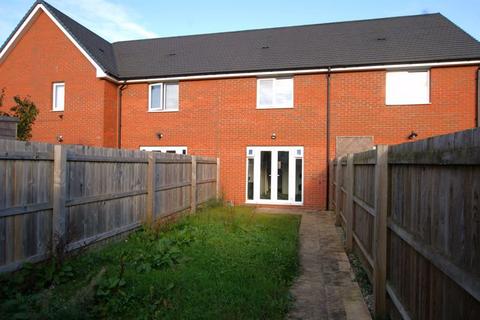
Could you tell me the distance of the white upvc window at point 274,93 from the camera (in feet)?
49.2

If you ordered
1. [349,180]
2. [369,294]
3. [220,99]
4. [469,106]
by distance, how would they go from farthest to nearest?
[220,99]
[469,106]
[349,180]
[369,294]

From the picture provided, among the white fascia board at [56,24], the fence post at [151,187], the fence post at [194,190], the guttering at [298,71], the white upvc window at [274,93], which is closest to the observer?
the fence post at [151,187]

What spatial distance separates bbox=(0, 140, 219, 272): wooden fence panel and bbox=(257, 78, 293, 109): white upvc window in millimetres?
6883

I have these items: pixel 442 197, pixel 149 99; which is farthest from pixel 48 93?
pixel 442 197

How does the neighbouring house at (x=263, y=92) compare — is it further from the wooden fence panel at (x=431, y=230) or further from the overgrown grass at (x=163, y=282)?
the wooden fence panel at (x=431, y=230)

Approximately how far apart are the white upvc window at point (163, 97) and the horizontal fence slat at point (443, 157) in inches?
545

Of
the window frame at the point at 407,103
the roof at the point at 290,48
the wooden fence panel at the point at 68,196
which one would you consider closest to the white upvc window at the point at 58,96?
the roof at the point at 290,48

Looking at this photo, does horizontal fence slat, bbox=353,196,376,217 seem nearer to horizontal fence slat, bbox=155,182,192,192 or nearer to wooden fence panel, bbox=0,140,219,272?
wooden fence panel, bbox=0,140,219,272

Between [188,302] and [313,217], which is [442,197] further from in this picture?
[313,217]

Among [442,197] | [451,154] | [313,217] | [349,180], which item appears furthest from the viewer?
[313,217]

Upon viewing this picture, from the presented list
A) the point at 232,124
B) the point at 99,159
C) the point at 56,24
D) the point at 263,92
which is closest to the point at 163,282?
the point at 99,159

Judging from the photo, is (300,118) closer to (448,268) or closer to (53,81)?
(53,81)

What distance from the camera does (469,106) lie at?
13.3 metres

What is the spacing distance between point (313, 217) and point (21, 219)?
8.92 meters
